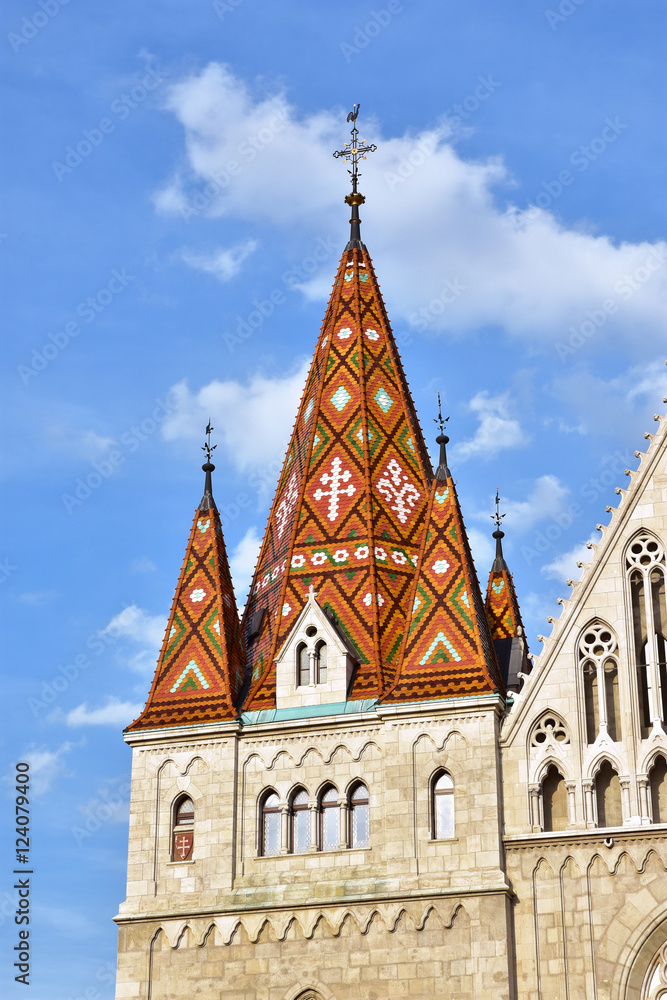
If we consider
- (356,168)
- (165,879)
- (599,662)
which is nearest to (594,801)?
(599,662)

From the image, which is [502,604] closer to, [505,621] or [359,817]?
[505,621]

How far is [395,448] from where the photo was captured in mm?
32625

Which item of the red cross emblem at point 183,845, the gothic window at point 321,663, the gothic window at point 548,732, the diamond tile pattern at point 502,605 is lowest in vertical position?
the red cross emblem at point 183,845

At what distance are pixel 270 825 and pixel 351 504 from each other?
5.84 metres

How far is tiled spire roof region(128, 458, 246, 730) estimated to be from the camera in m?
29.6

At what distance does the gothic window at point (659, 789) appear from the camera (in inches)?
A: 1066

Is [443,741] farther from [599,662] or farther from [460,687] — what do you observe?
[599,662]

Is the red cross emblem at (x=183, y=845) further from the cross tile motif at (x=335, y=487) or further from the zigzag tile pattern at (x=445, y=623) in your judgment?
the cross tile motif at (x=335, y=487)

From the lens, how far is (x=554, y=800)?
2769 cm

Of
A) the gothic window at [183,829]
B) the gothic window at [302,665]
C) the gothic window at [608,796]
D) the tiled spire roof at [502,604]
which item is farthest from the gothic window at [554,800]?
the gothic window at [183,829]

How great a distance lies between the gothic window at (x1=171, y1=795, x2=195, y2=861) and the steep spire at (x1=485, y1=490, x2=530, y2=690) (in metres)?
5.49

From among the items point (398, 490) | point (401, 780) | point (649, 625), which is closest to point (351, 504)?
point (398, 490)

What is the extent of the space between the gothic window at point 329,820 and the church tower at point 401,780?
0.15 ft

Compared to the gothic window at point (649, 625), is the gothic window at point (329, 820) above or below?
below
